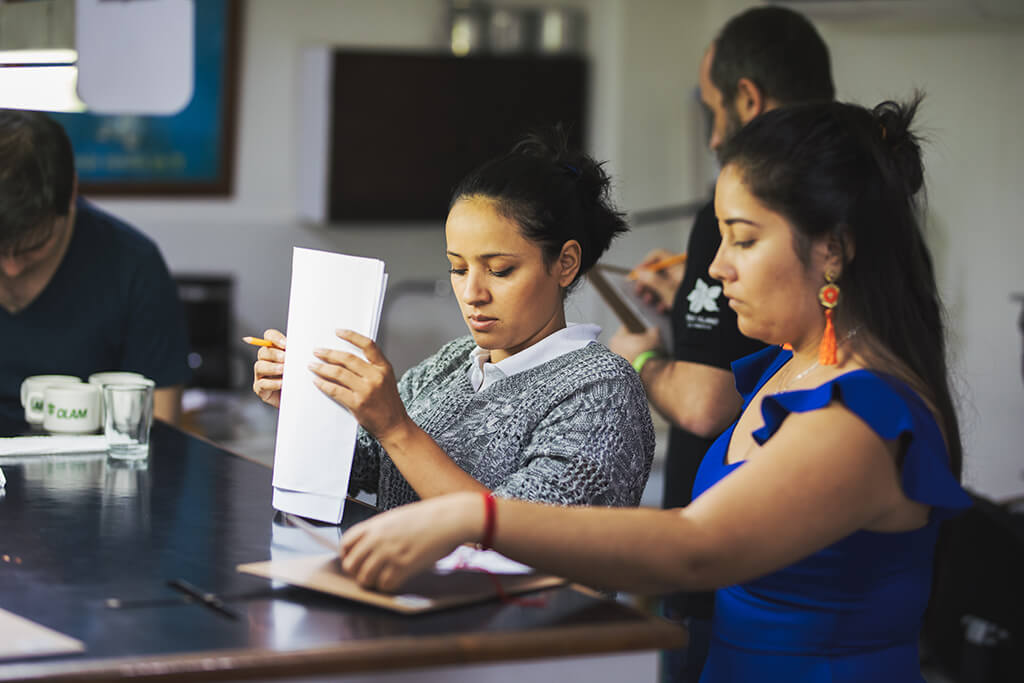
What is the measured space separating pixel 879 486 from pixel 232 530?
72 cm

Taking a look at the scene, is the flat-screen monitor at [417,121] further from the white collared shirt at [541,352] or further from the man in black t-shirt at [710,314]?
the white collared shirt at [541,352]

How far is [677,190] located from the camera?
4.77 metres

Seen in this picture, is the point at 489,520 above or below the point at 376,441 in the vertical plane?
above

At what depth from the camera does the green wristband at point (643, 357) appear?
217cm

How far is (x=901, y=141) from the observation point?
1.31 m

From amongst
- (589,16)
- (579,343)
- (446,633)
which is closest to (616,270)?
(579,343)

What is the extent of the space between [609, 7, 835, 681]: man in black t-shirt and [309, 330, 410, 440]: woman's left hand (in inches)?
28.8

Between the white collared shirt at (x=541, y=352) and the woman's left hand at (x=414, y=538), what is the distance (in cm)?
53

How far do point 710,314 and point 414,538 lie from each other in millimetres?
998

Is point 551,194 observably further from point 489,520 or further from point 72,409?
point 72,409

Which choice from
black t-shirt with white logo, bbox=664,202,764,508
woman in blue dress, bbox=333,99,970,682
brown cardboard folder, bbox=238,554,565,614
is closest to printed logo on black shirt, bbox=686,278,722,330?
black t-shirt with white logo, bbox=664,202,764,508

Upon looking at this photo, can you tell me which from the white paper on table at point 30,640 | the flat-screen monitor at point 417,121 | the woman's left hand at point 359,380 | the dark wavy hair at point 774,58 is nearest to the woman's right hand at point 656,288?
the dark wavy hair at point 774,58

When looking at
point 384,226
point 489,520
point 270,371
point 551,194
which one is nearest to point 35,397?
point 270,371

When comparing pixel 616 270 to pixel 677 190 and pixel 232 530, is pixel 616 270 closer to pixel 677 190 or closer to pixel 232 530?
pixel 232 530
